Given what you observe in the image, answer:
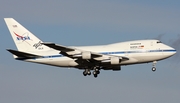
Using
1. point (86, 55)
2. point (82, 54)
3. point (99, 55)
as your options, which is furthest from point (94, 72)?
point (82, 54)

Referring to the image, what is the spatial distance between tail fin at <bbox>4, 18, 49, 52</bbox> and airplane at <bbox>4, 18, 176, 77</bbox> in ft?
3.44

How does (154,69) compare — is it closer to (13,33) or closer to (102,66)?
(102,66)

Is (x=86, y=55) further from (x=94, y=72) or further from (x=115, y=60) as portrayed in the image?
(x=94, y=72)

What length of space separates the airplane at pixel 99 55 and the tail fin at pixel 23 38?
3.44ft

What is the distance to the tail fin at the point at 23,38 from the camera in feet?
268

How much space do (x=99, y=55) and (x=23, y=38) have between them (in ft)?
48.9

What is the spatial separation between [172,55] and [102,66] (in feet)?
34.2

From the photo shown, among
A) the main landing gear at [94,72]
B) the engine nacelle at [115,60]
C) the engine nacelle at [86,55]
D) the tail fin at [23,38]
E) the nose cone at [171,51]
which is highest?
the tail fin at [23,38]

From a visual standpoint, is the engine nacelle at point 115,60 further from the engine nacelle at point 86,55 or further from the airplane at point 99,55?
the engine nacelle at point 86,55

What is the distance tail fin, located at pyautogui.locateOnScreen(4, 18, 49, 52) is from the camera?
268ft

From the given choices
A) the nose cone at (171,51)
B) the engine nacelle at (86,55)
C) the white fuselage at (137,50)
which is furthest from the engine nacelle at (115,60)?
the nose cone at (171,51)

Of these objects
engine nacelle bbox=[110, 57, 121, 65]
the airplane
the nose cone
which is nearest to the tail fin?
the airplane

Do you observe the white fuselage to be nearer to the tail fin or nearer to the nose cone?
the nose cone

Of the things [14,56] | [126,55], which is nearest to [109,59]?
[126,55]
